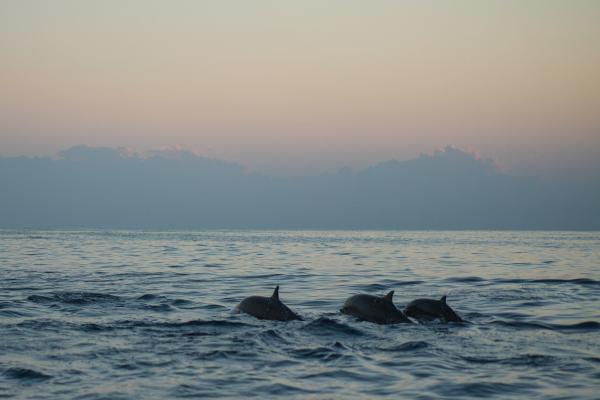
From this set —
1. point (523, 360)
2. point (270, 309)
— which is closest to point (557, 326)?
point (523, 360)

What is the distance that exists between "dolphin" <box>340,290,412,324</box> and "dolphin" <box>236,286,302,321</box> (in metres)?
1.75

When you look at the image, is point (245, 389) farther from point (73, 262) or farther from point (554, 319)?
point (73, 262)

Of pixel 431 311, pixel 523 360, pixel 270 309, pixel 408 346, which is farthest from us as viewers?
pixel 431 311

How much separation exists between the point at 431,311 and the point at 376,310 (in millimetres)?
1688

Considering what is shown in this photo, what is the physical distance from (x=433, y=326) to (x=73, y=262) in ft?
116

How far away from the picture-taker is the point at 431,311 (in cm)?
2077

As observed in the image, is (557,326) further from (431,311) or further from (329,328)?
(329,328)

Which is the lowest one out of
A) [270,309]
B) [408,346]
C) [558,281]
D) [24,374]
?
[24,374]

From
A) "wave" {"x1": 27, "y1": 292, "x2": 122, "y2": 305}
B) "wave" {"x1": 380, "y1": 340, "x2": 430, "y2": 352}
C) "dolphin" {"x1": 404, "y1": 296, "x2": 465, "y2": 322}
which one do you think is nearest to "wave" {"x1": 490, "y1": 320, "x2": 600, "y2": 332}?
"dolphin" {"x1": 404, "y1": 296, "x2": 465, "y2": 322}

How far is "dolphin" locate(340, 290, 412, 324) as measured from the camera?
2012 centimetres

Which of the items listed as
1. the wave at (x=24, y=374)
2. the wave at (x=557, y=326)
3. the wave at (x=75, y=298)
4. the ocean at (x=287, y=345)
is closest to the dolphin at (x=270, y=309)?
the ocean at (x=287, y=345)

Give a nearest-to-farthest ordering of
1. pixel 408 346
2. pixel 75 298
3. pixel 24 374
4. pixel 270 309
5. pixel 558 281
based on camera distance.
Answer: pixel 24 374, pixel 408 346, pixel 270 309, pixel 75 298, pixel 558 281

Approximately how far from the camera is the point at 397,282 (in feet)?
114

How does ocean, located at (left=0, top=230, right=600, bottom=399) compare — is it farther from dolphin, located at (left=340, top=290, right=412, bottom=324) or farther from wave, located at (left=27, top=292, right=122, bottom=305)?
dolphin, located at (left=340, top=290, right=412, bottom=324)
